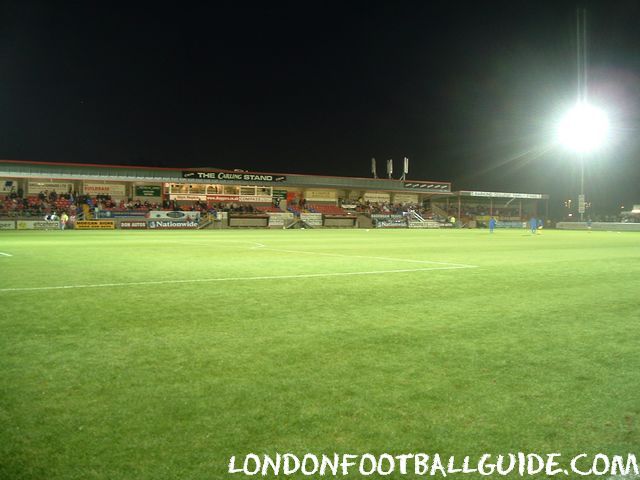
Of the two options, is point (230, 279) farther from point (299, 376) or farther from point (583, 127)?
point (583, 127)

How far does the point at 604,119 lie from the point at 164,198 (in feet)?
150

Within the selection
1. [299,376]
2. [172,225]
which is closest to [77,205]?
[172,225]

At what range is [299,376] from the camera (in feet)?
13.0

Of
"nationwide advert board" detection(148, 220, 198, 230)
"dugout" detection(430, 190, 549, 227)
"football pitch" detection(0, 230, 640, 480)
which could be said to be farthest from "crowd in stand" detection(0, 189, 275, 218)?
"football pitch" detection(0, 230, 640, 480)

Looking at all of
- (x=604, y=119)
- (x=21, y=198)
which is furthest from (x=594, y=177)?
(x=21, y=198)

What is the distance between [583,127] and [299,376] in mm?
51551

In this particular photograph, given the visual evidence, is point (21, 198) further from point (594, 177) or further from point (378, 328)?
point (594, 177)

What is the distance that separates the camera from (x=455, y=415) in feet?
10.5

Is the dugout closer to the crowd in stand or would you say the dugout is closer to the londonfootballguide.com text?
the crowd in stand

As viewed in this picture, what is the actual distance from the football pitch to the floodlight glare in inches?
1745

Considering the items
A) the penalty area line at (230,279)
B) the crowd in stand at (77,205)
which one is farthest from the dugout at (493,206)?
the penalty area line at (230,279)

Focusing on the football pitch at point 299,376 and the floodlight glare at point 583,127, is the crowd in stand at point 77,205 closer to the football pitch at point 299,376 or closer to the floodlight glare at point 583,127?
the floodlight glare at point 583,127

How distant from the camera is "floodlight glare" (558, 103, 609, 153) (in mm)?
46875

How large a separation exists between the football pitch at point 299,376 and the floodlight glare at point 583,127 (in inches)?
1745
